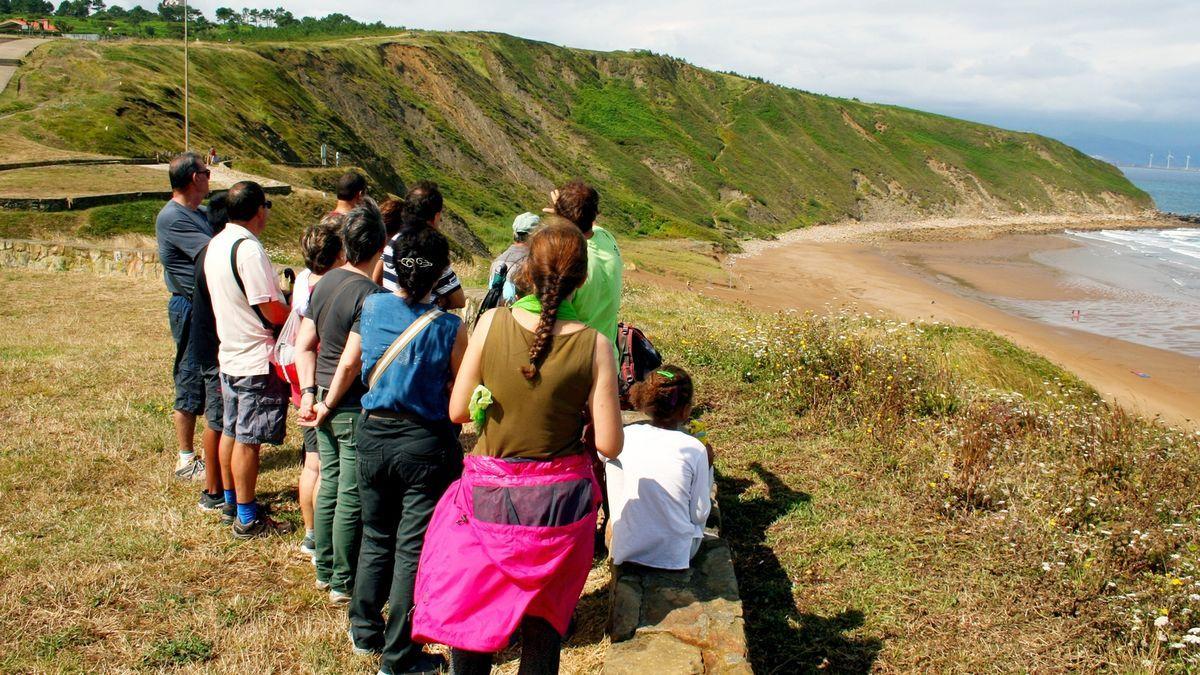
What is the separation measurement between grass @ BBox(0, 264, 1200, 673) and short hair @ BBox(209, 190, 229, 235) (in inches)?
65.6

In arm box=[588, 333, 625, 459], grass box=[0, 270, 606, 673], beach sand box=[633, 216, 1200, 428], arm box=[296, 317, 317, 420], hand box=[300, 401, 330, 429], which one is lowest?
beach sand box=[633, 216, 1200, 428]

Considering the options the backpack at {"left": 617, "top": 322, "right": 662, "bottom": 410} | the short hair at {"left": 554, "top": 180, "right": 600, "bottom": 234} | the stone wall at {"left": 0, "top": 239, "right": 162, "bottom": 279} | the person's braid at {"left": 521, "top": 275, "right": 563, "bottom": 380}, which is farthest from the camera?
the stone wall at {"left": 0, "top": 239, "right": 162, "bottom": 279}

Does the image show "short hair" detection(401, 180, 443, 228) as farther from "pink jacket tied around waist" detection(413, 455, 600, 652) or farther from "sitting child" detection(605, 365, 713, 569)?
"pink jacket tied around waist" detection(413, 455, 600, 652)

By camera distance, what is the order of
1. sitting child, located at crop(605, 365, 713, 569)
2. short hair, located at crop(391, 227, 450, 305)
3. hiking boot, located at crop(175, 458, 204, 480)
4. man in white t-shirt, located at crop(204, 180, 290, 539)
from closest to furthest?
1. short hair, located at crop(391, 227, 450, 305)
2. sitting child, located at crop(605, 365, 713, 569)
3. man in white t-shirt, located at crop(204, 180, 290, 539)
4. hiking boot, located at crop(175, 458, 204, 480)

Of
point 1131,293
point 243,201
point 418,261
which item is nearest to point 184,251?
point 243,201

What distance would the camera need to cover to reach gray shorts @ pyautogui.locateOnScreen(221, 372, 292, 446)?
445 cm

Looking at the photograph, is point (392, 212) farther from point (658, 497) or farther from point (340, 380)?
point (658, 497)

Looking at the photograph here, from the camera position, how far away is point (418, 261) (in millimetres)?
3254

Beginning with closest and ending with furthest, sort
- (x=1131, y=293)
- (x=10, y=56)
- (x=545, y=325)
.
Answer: (x=545, y=325) < (x=1131, y=293) < (x=10, y=56)

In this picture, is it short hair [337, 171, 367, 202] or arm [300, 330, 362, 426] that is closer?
arm [300, 330, 362, 426]

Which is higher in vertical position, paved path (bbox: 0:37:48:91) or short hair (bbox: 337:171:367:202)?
paved path (bbox: 0:37:48:91)

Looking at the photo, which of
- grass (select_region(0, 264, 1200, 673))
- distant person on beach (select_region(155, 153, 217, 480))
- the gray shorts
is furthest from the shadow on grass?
distant person on beach (select_region(155, 153, 217, 480))

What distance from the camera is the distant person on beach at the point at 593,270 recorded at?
13.5 feet

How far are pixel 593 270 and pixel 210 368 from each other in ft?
7.75
